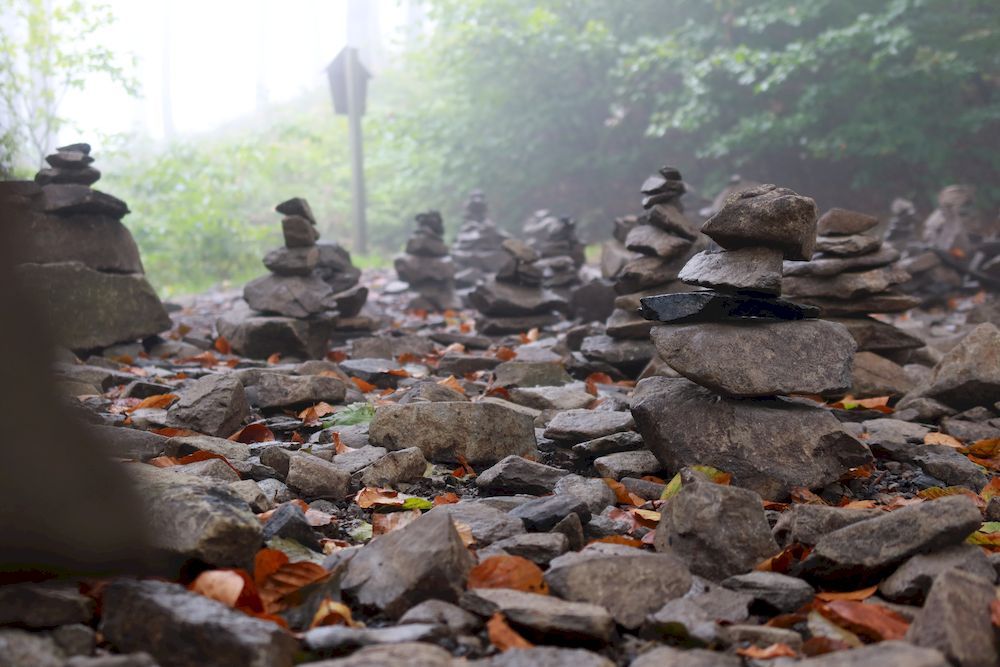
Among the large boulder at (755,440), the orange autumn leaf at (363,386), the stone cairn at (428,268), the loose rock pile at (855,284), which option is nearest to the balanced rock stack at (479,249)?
the stone cairn at (428,268)

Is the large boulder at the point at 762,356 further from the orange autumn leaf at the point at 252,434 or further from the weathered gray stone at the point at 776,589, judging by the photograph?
the orange autumn leaf at the point at 252,434

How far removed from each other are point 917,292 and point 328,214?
49.6ft

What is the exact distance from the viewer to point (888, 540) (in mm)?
2480

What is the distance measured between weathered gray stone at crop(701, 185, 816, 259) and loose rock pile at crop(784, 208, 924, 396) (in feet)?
7.80

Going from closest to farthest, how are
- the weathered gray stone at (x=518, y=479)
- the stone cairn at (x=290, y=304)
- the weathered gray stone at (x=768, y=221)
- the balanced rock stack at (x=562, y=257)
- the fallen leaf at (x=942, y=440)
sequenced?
1. the weathered gray stone at (x=518, y=479)
2. the weathered gray stone at (x=768, y=221)
3. the fallen leaf at (x=942, y=440)
4. the stone cairn at (x=290, y=304)
5. the balanced rock stack at (x=562, y=257)

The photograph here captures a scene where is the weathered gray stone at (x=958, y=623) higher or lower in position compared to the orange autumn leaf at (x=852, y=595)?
higher

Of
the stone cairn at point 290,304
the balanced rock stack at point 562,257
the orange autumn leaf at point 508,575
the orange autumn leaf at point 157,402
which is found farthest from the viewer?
the balanced rock stack at point 562,257

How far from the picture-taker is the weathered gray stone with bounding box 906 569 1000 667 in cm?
194

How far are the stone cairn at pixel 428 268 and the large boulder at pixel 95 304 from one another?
3880mm

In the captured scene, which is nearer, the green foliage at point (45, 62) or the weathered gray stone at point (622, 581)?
the weathered gray stone at point (622, 581)

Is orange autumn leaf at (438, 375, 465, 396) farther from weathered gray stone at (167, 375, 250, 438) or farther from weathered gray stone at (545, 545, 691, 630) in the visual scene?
weathered gray stone at (545, 545, 691, 630)

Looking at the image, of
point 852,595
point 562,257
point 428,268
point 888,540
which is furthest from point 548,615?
point 428,268

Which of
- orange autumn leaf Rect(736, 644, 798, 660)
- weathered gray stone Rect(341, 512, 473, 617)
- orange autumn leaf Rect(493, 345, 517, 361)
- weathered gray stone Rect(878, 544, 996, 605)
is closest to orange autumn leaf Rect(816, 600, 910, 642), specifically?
weathered gray stone Rect(878, 544, 996, 605)

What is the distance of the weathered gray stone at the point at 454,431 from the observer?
12.1 feet
